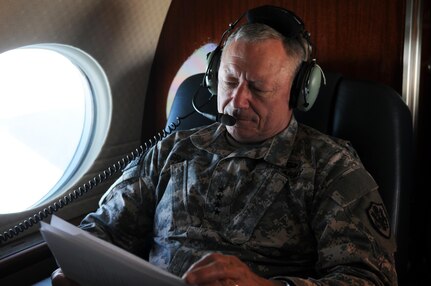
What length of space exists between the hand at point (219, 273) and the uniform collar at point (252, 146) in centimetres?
37

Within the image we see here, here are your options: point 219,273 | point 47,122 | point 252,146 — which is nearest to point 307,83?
point 252,146

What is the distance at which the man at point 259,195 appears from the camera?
1.27m

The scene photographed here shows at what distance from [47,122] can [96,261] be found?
131 centimetres

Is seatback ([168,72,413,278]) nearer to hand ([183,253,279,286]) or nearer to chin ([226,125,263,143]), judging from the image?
chin ([226,125,263,143])

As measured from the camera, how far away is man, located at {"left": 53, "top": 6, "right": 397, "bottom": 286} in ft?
4.16

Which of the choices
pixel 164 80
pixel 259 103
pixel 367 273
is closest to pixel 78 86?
pixel 164 80

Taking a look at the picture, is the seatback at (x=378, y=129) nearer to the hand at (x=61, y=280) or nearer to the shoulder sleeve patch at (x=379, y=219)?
the shoulder sleeve patch at (x=379, y=219)

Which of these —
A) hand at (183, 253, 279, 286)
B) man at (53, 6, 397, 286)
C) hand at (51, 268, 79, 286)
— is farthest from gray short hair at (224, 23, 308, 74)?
hand at (51, 268, 79, 286)

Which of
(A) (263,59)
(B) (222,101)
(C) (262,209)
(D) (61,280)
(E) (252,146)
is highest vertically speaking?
(A) (263,59)

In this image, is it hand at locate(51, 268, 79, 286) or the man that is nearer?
the man

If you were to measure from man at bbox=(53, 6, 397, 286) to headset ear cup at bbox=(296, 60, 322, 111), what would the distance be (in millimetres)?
31

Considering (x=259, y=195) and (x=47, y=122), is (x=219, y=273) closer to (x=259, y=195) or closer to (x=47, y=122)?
(x=259, y=195)

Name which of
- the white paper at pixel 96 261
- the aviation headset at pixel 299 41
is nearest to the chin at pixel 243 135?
the aviation headset at pixel 299 41

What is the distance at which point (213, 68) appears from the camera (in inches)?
60.8
